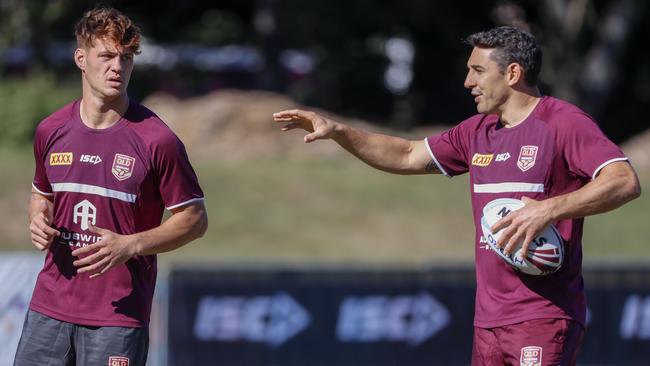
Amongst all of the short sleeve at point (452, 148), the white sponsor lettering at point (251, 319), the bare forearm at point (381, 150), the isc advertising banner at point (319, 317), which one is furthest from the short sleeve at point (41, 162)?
the white sponsor lettering at point (251, 319)

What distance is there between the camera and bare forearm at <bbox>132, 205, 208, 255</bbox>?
5.84 m

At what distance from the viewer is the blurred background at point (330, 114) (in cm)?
1352

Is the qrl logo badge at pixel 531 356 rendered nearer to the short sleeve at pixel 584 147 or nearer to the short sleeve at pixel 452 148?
the short sleeve at pixel 584 147

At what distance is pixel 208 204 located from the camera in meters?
21.3

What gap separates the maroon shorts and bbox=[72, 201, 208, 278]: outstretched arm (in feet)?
5.26

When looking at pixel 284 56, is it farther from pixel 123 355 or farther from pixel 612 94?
pixel 123 355

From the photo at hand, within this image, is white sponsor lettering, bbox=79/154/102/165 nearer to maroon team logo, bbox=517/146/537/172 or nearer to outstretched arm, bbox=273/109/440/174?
outstretched arm, bbox=273/109/440/174

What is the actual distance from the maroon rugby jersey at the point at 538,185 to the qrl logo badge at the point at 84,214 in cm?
194

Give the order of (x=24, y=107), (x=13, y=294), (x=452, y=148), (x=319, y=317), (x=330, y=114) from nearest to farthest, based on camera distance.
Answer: (x=452, y=148) → (x=13, y=294) → (x=319, y=317) → (x=24, y=107) → (x=330, y=114)

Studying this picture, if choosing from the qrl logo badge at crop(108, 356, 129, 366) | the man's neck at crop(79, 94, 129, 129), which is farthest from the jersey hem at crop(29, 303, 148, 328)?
the man's neck at crop(79, 94, 129, 129)

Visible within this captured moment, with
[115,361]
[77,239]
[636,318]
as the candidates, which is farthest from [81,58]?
[636,318]

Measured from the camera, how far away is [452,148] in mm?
6809

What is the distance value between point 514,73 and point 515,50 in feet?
0.38

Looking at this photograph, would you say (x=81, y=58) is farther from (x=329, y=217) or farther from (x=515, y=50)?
(x=329, y=217)
